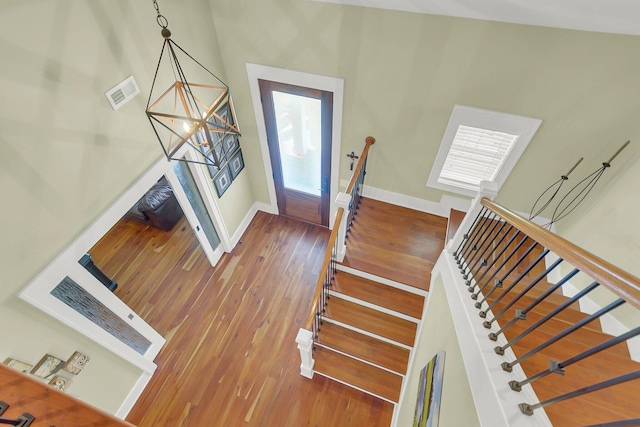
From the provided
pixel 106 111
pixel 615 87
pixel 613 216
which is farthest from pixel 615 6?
pixel 106 111

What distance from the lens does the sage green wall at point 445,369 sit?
1666 millimetres

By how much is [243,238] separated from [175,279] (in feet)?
3.82

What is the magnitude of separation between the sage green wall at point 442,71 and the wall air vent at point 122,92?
1262 millimetres

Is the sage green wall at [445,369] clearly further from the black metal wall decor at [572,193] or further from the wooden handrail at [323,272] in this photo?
the black metal wall decor at [572,193]

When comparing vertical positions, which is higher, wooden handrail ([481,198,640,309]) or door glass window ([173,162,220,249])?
door glass window ([173,162,220,249])

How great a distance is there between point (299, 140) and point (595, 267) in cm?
350

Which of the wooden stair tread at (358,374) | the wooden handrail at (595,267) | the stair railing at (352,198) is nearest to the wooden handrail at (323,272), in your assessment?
the stair railing at (352,198)

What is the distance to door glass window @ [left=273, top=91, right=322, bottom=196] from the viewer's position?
3744mm

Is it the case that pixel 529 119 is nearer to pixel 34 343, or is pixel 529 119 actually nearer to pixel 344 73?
pixel 344 73

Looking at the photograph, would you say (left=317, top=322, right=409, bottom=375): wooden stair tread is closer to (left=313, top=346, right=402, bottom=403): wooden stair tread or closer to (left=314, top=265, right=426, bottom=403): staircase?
(left=314, top=265, right=426, bottom=403): staircase

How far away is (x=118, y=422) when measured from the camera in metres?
0.77

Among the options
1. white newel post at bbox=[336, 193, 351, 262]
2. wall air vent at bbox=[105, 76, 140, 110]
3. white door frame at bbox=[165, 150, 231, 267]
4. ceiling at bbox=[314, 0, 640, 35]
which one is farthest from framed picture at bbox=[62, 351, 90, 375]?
ceiling at bbox=[314, 0, 640, 35]

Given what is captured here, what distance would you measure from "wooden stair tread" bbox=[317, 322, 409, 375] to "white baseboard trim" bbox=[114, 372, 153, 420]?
2.08 metres

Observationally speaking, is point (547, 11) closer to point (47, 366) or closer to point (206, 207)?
point (206, 207)
